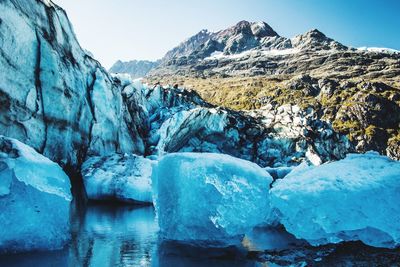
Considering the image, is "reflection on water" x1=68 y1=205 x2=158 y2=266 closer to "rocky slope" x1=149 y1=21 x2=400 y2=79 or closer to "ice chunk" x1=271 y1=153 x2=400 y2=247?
"ice chunk" x1=271 y1=153 x2=400 y2=247

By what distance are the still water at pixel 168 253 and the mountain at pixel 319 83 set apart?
48924 millimetres

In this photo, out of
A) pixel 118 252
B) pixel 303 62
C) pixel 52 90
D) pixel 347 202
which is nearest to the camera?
pixel 118 252

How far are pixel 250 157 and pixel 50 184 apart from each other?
28681 millimetres

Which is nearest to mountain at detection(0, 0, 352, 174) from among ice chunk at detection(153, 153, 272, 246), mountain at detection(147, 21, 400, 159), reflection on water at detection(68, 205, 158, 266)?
reflection on water at detection(68, 205, 158, 266)

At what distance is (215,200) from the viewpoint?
34.4 ft

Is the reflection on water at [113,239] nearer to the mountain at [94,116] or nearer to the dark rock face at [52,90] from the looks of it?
the dark rock face at [52,90]

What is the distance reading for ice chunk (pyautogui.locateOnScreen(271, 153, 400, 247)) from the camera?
898cm

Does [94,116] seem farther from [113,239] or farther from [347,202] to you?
[347,202]

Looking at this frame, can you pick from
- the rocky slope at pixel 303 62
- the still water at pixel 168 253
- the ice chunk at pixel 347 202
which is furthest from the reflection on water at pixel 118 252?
the rocky slope at pixel 303 62

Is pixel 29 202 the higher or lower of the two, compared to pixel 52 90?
lower

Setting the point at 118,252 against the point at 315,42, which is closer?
the point at 118,252

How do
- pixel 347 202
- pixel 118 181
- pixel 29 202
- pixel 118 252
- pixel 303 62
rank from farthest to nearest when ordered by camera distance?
pixel 303 62 < pixel 118 181 < pixel 347 202 < pixel 118 252 < pixel 29 202

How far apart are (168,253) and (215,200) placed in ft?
6.47

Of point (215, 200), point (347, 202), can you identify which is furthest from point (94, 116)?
point (347, 202)
